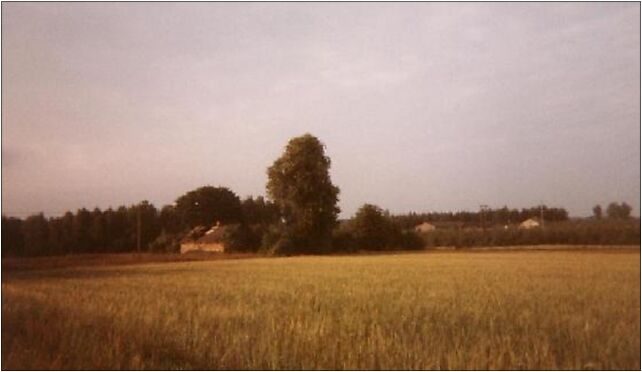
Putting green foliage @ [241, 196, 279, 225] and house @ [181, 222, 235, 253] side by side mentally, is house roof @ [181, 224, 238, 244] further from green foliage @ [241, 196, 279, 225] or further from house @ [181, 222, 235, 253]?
green foliage @ [241, 196, 279, 225]

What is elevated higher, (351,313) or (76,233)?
(76,233)

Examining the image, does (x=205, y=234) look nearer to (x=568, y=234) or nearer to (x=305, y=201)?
(x=568, y=234)

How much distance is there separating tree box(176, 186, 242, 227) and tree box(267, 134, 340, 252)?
3257 mm

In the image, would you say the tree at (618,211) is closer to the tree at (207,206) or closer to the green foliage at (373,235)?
the tree at (207,206)

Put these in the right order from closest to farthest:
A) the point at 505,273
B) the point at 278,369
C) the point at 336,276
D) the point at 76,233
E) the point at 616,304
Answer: the point at 278,369 < the point at 616,304 < the point at 76,233 < the point at 505,273 < the point at 336,276

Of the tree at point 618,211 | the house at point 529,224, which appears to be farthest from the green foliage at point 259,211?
the tree at point 618,211

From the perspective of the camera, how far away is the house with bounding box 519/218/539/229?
34.6ft

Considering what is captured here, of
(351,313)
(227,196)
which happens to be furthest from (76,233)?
(351,313)

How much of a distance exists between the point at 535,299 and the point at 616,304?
1096mm

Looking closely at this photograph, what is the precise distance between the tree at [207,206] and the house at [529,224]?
5.75 m

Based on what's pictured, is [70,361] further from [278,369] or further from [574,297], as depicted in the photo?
[574,297]

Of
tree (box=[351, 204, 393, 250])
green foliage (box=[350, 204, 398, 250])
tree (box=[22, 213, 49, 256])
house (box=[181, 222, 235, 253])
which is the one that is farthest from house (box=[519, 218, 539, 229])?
green foliage (box=[350, 204, 398, 250])

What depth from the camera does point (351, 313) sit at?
7406 mm

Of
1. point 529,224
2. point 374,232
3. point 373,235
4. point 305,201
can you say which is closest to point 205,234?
point 529,224
